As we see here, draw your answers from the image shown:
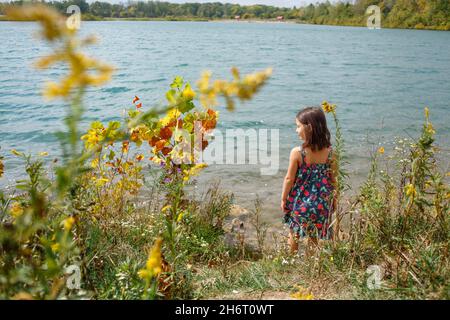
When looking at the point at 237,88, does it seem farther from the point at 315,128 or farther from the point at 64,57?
the point at 315,128

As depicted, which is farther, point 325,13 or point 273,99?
point 325,13

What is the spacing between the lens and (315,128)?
3748 millimetres

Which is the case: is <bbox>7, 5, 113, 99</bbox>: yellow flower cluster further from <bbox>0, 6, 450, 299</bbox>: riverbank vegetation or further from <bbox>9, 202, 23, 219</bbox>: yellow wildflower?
<bbox>9, 202, 23, 219</bbox>: yellow wildflower

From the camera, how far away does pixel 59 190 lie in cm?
79

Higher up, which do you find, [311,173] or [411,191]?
[411,191]

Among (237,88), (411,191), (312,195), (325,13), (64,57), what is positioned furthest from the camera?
(325,13)

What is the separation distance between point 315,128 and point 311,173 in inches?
16.5

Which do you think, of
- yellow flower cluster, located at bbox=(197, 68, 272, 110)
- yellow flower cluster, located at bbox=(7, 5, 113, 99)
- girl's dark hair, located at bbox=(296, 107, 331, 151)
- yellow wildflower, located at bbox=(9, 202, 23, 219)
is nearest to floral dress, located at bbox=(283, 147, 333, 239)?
girl's dark hair, located at bbox=(296, 107, 331, 151)

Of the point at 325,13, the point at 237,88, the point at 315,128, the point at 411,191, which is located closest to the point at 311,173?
the point at 315,128

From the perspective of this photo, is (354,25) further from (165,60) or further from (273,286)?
(273,286)

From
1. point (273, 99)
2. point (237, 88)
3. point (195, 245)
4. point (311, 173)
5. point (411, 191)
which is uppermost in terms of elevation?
point (237, 88)

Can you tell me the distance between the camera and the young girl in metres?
3.76

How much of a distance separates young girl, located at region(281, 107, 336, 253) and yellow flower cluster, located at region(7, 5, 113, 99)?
10.4ft
